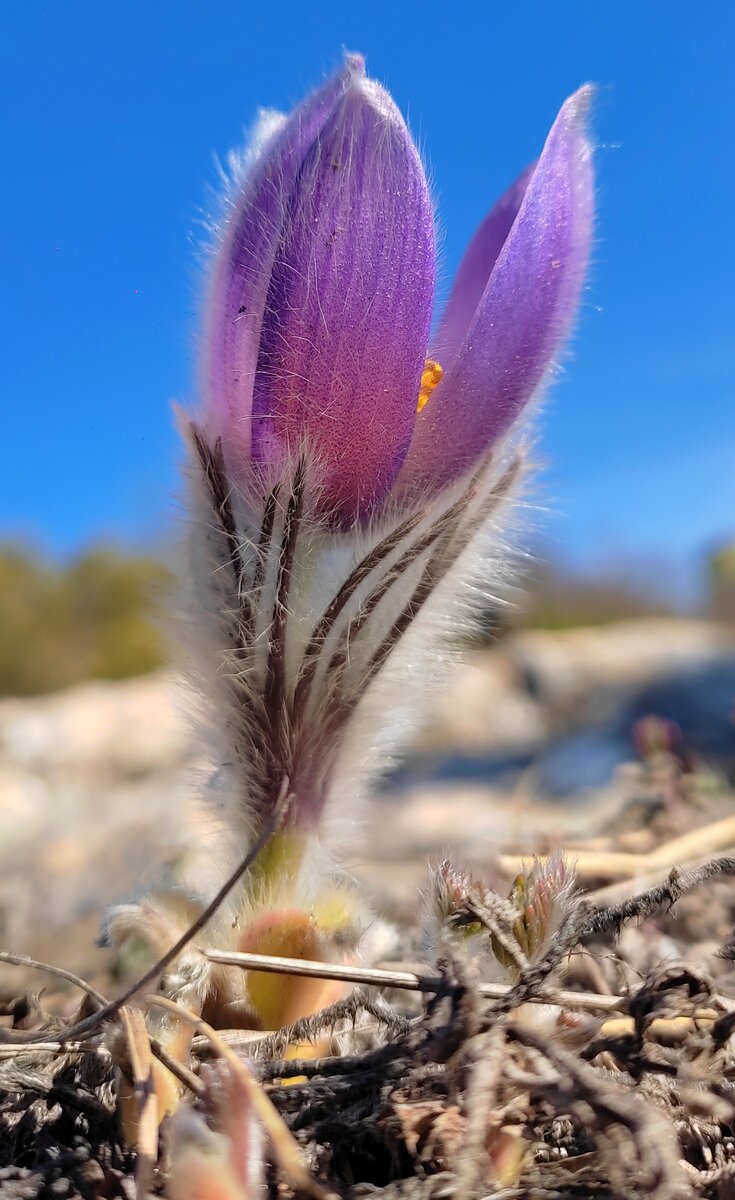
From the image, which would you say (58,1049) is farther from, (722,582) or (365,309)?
(722,582)

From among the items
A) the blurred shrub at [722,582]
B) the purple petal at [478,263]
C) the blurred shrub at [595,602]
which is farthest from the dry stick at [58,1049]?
the blurred shrub at [722,582]

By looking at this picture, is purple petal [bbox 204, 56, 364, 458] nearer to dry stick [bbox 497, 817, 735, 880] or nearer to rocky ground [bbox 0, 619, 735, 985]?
rocky ground [bbox 0, 619, 735, 985]

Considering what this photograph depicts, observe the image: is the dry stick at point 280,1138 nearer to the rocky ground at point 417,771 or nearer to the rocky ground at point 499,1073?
→ the rocky ground at point 499,1073

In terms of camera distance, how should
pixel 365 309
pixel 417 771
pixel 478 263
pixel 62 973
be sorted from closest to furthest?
pixel 62 973 < pixel 365 309 < pixel 478 263 < pixel 417 771

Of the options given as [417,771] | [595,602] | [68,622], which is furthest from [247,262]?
[595,602]

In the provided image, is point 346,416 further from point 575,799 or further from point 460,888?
point 575,799

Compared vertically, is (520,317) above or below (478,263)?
below

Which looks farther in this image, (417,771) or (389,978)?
(417,771)

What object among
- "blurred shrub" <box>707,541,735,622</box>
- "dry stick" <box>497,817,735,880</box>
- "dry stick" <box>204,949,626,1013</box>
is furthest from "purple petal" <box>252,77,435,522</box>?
"blurred shrub" <box>707,541,735,622</box>

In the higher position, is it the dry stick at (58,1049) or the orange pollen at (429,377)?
the orange pollen at (429,377)
